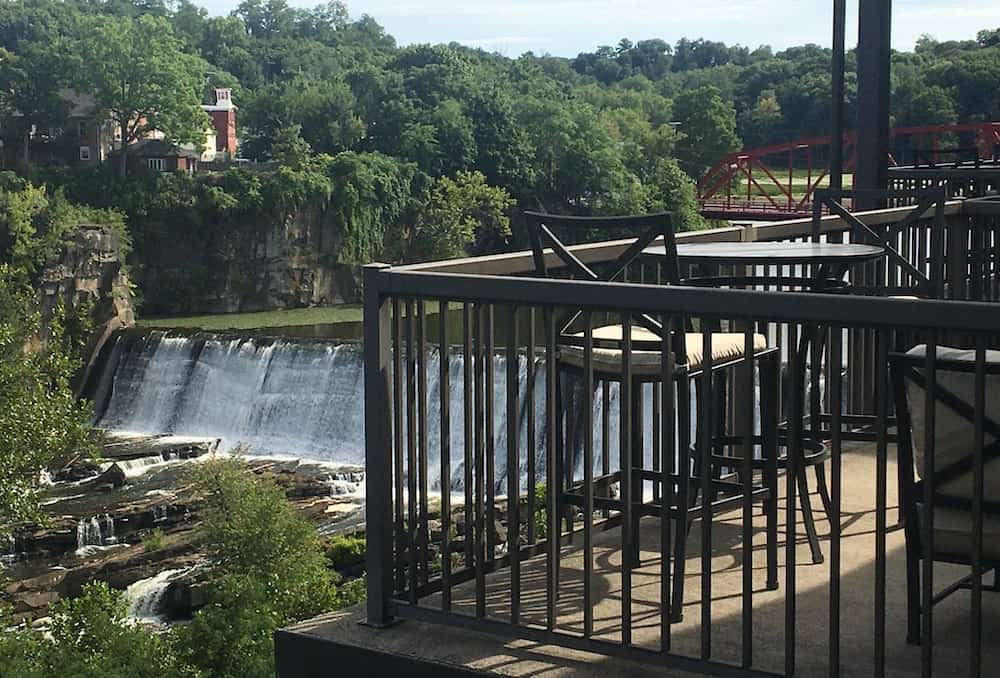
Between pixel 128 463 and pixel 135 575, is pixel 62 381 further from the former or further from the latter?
pixel 135 575

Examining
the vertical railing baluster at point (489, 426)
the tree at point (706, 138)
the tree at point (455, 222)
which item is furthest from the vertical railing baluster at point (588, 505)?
the tree at point (706, 138)

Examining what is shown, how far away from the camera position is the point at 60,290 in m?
35.9

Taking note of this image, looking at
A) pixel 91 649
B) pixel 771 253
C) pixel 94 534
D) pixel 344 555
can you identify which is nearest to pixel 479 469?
pixel 771 253

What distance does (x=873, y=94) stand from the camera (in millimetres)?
6895

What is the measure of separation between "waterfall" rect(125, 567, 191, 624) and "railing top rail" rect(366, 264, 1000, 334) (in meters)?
15.9

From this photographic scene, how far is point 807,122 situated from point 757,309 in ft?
212

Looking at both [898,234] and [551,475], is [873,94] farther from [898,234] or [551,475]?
[551,475]

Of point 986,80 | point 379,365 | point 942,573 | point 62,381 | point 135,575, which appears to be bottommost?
point 135,575

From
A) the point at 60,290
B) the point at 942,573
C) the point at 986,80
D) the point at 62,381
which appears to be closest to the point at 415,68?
the point at 986,80

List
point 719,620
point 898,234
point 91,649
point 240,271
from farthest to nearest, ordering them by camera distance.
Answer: point 240,271 < point 91,649 < point 898,234 < point 719,620

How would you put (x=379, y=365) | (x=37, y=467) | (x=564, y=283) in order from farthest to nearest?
(x=37, y=467)
(x=379, y=365)
(x=564, y=283)

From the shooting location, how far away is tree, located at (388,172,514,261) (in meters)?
50.6

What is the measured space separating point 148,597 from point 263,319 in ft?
74.1

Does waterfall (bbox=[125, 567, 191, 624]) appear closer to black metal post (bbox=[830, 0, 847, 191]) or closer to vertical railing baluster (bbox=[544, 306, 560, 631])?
black metal post (bbox=[830, 0, 847, 191])
